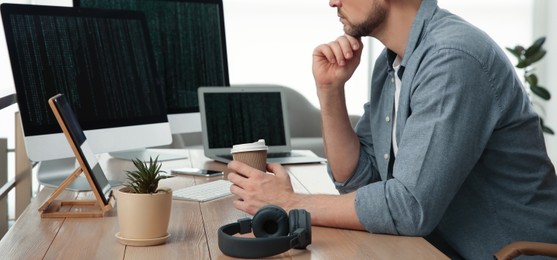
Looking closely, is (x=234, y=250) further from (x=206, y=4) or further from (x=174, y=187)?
(x=206, y=4)

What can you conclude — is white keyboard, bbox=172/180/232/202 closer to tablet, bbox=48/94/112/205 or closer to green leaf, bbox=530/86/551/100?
tablet, bbox=48/94/112/205

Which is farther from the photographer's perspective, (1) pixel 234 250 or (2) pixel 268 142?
(2) pixel 268 142

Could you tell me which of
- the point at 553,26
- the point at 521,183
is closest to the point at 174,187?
the point at 521,183

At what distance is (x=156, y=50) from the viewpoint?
8.73ft

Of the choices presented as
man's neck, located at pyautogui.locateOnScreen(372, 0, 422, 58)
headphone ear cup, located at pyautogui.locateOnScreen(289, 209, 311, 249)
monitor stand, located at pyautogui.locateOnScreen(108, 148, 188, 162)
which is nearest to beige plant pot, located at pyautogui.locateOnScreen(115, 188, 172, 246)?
headphone ear cup, located at pyautogui.locateOnScreen(289, 209, 311, 249)

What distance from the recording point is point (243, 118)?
2.66m

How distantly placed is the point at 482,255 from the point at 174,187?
76cm

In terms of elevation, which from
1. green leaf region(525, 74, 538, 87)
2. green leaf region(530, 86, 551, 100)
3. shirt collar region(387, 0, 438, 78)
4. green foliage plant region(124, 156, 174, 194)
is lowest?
green leaf region(530, 86, 551, 100)

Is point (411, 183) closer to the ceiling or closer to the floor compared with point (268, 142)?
closer to the ceiling

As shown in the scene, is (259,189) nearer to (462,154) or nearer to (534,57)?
(462,154)

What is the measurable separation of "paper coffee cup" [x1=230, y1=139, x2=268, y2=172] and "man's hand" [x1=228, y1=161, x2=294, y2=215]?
9 cm

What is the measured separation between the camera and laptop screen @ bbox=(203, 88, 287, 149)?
103 inches

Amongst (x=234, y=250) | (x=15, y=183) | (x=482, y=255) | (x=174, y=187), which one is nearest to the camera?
(x=234, y=250)

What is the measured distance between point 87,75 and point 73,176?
1.83ft
